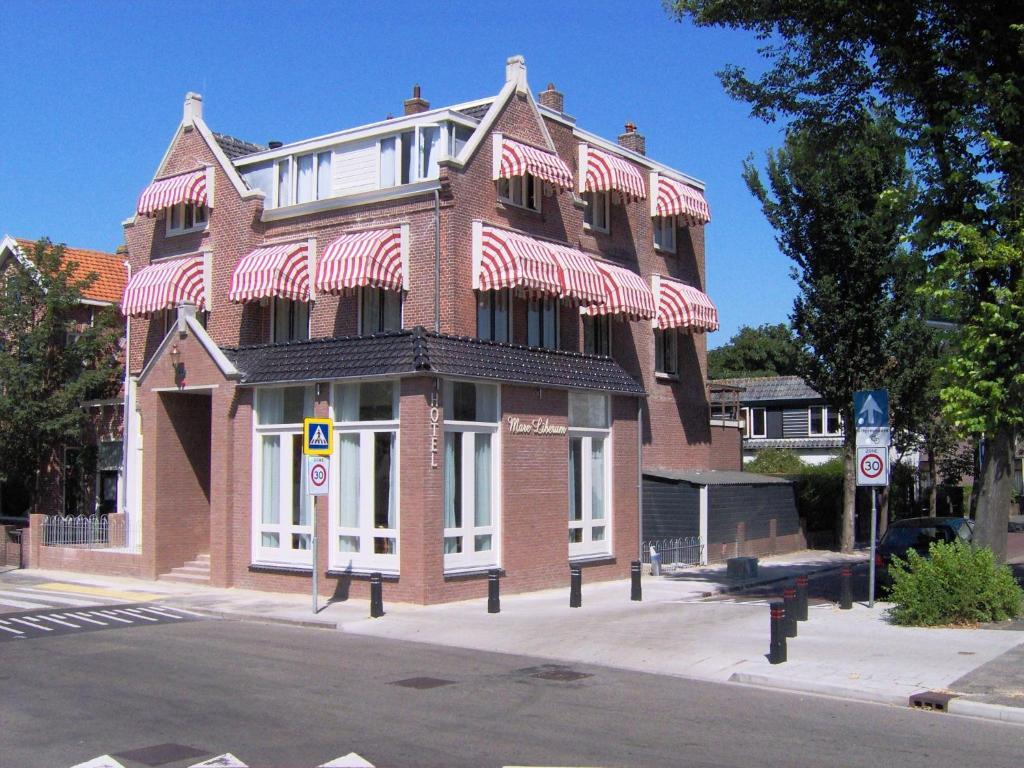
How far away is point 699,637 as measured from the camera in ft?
53.2

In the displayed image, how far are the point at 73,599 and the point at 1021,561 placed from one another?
85.9 ft

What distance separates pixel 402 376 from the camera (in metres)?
20.2

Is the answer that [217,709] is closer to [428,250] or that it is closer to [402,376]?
[402,376]

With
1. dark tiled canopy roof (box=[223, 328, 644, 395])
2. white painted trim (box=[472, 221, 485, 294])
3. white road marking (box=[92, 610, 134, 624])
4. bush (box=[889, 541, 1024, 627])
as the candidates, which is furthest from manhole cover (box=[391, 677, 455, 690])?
white painted trim (box=[472, 221, 485, 294])

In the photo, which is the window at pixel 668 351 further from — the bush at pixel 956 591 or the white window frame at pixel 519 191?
the bush at pixel 956 591

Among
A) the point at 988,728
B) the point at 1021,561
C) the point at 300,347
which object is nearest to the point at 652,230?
the point at 300,347

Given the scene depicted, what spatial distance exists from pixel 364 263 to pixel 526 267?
3282mm

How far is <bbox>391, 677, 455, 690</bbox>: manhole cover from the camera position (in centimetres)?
1232

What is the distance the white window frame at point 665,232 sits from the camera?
30766mm

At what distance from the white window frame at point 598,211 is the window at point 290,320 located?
741 centimetres

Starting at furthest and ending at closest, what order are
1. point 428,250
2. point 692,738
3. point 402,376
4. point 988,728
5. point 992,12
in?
point 428,250 → point 402,376 → point 992,12 → point 988,728 → point 692,738

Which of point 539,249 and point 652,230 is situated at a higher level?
point 652,230

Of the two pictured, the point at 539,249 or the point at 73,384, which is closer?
the point at 539,249

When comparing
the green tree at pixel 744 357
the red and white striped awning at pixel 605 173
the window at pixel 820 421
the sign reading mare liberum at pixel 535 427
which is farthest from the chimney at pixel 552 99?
the green tree at pixel 744 357
